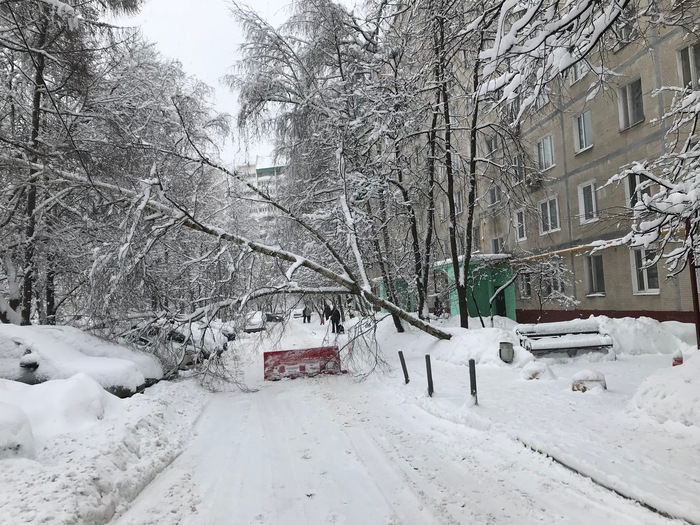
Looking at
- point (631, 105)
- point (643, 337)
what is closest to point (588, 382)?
point (643, 337)

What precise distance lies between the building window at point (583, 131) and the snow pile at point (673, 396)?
13650 millimetres

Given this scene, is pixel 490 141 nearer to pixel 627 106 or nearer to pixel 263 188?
pixel 627 106

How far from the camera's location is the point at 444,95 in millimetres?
14133

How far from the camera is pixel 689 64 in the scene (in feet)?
44.5

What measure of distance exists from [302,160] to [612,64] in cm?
1084

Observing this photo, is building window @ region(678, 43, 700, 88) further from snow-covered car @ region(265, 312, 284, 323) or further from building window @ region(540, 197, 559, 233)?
snow-covered car @ region(265, 312, 284, 323)

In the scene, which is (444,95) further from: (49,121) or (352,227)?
(49,121)

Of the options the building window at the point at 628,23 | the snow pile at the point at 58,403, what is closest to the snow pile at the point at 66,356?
the snow pile at the point at 58,403

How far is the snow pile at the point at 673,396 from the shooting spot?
5848mm

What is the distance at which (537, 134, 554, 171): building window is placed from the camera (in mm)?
21000

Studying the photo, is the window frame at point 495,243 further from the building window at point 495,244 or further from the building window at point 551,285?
the building window at point 551,285

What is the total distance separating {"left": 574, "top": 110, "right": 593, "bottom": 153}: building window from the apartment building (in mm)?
38

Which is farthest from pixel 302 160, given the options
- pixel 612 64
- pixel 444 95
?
pixel 612 64

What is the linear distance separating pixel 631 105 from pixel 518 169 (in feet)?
17.3
